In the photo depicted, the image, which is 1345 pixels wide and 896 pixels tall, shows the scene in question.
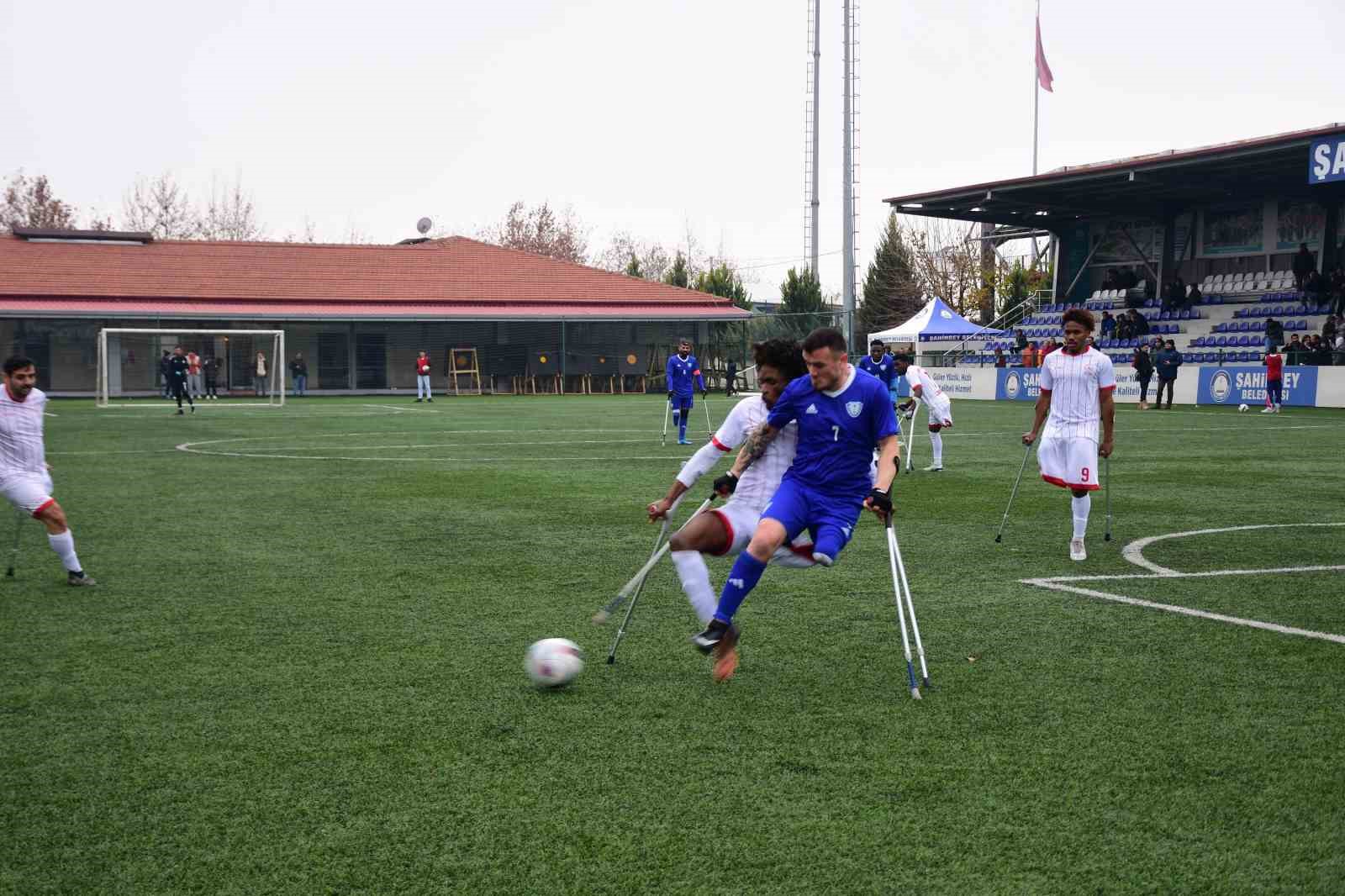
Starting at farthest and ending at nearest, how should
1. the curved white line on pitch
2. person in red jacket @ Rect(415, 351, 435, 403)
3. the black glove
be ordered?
person in red jacket @ Rect(415, 351, 435, 403) < the curved white line on pitch < the black glove

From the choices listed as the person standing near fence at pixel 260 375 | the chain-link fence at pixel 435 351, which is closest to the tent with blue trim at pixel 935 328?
the chain-link fence at pixel 435 351

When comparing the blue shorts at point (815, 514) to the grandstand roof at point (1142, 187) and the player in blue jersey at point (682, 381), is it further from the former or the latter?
the grandstand roof at point (1142, 187)

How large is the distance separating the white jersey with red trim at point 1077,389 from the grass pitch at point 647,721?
110 cm

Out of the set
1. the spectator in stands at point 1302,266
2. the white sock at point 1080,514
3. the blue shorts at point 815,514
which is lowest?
the white sock at point 1080,514

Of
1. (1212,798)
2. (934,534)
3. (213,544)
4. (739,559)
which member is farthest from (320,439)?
(1212,798)

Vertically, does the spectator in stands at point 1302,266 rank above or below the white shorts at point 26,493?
above

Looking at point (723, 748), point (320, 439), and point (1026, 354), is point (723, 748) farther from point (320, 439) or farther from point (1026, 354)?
point (1026, 354)

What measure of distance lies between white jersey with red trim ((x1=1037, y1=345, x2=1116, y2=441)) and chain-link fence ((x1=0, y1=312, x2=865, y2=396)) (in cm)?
4179

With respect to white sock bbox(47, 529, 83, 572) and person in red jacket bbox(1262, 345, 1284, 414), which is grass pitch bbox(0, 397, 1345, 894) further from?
person in red jacket bbox(1262, 345, 1284, 414)

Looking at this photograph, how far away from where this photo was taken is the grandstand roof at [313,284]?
50969 millimetres

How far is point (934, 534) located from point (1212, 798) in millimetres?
7230

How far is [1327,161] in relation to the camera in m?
35.8

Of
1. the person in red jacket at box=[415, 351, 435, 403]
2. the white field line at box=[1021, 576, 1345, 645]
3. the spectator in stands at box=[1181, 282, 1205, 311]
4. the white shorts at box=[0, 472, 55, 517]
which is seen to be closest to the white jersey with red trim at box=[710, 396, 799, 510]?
the white field line at box=[1021, 576, 1345, 645]

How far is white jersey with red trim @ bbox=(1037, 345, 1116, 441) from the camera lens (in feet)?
35.7
